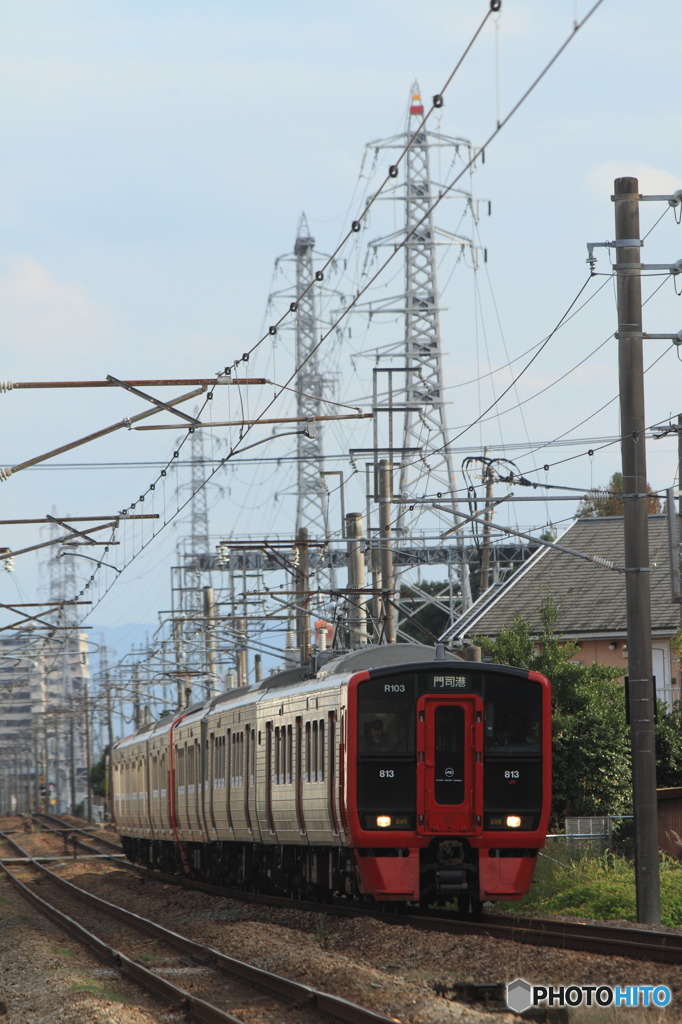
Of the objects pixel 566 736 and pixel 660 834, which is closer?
pixel 660 834

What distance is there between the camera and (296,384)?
4972cm

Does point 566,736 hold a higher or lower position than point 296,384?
lower

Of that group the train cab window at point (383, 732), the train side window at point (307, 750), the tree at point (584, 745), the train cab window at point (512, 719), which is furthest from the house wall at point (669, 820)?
the train cab window at point (383, 732)

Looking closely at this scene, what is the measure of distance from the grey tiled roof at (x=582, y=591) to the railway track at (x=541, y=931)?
18496mm

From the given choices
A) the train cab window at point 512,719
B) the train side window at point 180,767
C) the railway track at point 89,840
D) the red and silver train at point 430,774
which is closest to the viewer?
the red and silver train at point 430,774

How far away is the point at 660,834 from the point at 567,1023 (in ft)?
40.2

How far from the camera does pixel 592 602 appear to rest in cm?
3997

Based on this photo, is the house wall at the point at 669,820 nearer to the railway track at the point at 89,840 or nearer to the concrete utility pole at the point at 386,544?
the concrete utility pole at the point at 386,544

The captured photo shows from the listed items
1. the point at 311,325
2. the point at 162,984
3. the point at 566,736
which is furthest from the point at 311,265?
the point at 162,984

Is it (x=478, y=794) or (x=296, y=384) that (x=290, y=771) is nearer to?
(x=478, y=794)

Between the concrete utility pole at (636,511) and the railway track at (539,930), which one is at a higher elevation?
the concrete utility pole at (636,511)

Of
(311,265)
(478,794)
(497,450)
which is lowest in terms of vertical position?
(478,794)

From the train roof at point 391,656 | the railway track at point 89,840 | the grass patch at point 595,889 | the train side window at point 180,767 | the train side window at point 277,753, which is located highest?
the train roof at point 391,656

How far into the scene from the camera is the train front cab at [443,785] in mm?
16438
